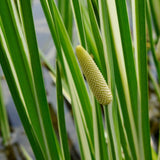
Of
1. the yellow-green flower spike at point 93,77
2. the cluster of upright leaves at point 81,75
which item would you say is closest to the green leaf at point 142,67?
the cluster of upright leaves at point 81,75

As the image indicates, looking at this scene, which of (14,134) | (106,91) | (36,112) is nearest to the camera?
(106,91)

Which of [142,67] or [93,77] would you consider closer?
[93,77]

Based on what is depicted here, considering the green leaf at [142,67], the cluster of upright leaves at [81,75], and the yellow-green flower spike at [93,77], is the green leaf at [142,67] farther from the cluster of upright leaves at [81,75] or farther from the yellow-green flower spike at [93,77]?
the yellow-green flower spike at [93,77]

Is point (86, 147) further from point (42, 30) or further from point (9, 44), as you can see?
point (42, 30)

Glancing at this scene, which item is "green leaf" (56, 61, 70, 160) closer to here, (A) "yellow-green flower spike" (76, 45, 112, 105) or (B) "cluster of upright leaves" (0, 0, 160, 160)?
(B) "cluster of upright leaves" (0, 0, 160, 160)

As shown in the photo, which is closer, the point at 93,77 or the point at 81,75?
the point at 93,77

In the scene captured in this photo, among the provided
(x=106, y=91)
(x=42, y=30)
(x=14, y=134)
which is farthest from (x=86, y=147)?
(x=42, y=30)
